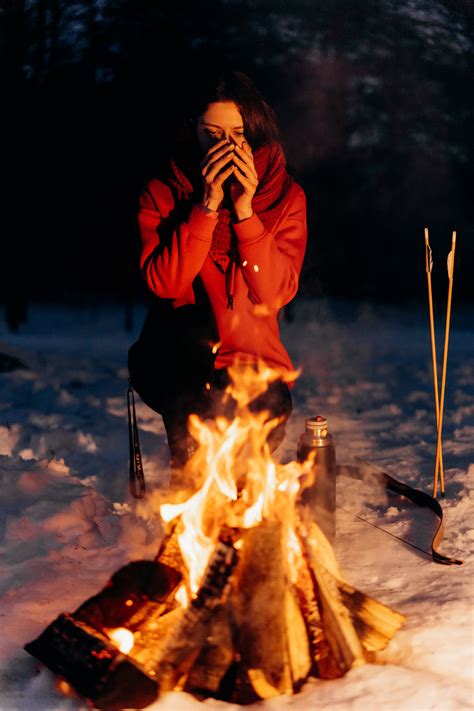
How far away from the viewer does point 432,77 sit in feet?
35.0

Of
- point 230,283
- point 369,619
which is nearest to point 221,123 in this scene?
point 230,283

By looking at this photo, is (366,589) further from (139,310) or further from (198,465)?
(139,310)

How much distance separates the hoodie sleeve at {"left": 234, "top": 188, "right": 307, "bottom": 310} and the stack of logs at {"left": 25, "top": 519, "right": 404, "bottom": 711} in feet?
3.85

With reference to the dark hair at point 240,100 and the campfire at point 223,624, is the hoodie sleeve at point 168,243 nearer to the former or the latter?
the dark hair at point 240,100

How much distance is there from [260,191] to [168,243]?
1.51ft

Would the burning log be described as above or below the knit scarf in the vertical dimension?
below

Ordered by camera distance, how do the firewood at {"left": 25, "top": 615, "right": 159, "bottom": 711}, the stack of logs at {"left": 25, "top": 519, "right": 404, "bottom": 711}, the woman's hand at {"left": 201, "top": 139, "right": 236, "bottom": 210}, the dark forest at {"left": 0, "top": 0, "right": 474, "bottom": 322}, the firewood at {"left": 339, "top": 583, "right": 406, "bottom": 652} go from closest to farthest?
the firewood at {"left": 25, "top": 615, "right": 159, "bottom": 711} < the stack of logs at {"left": 25, "top": 519, "right": 404, "bottom": 711} < the firewood at {"left": 339, "top": 583, "right": 406, "bottom": 652} < the woman's hand at {"left": 201, "top": 139, "right": 236, "bottom": 210} < the dark forest at {"left": 0, "top": 0, "right": 474, "bottom": 322}

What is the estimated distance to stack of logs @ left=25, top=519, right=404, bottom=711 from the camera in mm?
2172

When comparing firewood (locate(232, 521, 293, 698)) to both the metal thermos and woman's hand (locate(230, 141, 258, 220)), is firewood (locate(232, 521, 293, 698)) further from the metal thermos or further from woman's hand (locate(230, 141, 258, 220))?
woman's hand (locate(230, 141, 258, 220))

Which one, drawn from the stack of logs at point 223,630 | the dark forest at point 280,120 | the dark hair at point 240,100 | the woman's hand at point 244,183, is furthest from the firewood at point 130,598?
the dark forest at point 280,120

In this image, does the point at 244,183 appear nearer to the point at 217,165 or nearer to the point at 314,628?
the point at 217,165

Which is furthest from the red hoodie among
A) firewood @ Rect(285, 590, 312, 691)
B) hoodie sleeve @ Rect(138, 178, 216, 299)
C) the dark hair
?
firewood @ Rect(285, 590, 312, 691)

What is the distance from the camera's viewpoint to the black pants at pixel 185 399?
323 centimetres

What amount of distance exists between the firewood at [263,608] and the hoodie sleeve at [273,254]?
1.19 m
